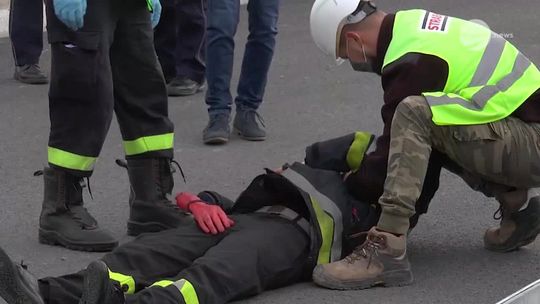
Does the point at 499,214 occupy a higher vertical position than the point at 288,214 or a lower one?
lower

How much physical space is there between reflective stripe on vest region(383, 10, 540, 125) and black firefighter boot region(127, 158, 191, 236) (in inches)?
40.5

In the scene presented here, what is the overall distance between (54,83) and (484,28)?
149 cm

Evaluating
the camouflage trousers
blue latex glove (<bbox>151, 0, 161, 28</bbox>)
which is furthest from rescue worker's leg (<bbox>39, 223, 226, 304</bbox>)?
blue latex glove (<bbox>151, 0, 161, 28</bbox>)

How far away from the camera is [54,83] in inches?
159

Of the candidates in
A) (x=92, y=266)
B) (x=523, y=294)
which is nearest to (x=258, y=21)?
(x=92, y=266)

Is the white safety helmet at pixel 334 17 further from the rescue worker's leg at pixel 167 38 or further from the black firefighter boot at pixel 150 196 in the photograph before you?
the rescue worker's leg at pixel 167 38

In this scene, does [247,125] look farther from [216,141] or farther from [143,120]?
[143,120]

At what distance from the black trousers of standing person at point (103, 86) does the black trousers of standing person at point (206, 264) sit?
21.0 inches

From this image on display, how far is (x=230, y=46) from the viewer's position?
18.4 feet

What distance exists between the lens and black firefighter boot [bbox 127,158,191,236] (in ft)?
14.0

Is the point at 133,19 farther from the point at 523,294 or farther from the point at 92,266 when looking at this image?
the point at 523,294

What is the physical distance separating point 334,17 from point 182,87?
8.99 ft

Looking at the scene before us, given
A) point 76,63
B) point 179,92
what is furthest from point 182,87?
point 76,63

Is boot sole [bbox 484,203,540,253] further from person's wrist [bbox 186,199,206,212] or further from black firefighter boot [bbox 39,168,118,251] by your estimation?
black firefighter boot [bbox 39,168,118,251]
